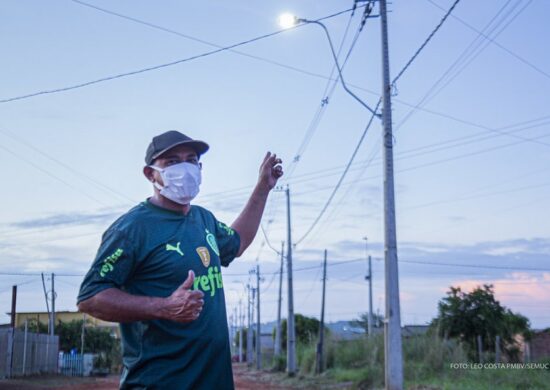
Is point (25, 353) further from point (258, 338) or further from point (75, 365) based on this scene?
point (258, 338)

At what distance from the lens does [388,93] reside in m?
19.5

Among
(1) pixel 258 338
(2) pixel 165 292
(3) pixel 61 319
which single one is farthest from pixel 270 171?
(3) pixel 61 319

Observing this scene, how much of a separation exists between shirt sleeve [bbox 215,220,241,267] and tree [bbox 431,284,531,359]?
90.5 ft

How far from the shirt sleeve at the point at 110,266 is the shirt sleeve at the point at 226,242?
26.2 inches

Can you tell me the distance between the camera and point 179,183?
3.52 m

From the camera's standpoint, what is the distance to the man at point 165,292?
3068 millimetres

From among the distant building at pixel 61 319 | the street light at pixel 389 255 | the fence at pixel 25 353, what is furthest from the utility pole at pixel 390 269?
the distant building at pixel 61 319

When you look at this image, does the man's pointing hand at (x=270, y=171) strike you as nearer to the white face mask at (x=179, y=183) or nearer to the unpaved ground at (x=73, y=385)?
the white face mask at (x=179, y=183)

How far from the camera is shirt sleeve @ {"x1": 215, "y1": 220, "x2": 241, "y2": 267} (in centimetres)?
384

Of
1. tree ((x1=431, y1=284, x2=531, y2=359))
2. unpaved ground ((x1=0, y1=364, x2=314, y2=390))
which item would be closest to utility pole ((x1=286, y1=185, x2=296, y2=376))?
unpaved ground ((x1=0, y1=364, x2=314, y2=390))

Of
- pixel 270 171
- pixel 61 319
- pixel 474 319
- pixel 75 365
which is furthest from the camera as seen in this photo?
pixel 61 319

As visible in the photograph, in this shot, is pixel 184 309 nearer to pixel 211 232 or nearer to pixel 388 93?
pixel 211 232

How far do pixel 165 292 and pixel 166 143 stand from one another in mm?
732

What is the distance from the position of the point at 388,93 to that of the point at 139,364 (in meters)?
16.9
